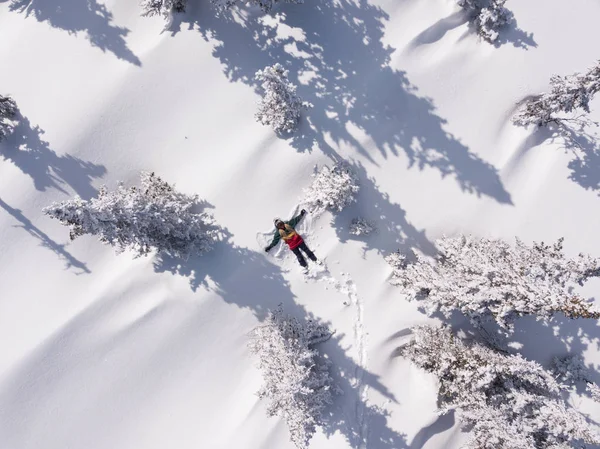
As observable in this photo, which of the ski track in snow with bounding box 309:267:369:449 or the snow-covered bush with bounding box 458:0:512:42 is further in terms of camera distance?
the ski track in snow with bounding box 309:267:369:449

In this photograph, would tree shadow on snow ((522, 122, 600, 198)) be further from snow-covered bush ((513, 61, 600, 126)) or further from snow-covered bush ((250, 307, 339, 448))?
snow-covered bush ((250, 307, 339, 448))

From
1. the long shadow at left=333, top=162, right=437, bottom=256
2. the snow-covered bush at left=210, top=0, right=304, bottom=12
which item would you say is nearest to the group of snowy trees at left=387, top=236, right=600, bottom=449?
the long shadow at left=333, top=162, right=437, bottom=256

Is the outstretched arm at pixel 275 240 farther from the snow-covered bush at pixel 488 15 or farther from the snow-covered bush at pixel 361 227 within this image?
the snow-covered bush at pixel 488 15

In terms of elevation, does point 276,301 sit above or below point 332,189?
below

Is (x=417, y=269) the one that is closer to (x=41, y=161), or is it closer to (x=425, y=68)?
(x=425, y=68)

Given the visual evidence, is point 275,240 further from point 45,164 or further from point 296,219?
point 45,164

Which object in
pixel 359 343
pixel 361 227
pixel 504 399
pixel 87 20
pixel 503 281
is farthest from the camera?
pixel 359 343

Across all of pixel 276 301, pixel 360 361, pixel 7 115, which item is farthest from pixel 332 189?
pixel 7 115
